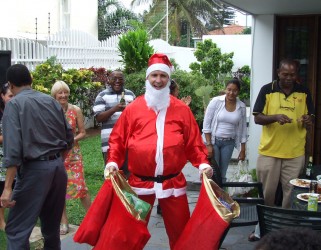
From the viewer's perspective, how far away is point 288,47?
7125 millimetres

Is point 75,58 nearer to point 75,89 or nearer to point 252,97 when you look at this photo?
point 75,89

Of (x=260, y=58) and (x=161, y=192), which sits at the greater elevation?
(x=260, y=58)

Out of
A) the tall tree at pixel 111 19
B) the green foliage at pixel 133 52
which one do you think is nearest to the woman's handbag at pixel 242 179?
the green foliage at pixel 133 52

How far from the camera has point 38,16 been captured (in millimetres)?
19047

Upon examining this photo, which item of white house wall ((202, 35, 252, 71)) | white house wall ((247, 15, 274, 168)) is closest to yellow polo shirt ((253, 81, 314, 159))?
white house wall ((247, 15, 274, 168))

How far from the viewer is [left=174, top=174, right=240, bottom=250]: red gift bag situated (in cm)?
356

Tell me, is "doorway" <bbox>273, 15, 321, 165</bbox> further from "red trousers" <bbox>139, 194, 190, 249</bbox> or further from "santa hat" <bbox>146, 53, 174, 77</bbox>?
"red trousers" <bbox>139, 194, 190, 249</bbox>

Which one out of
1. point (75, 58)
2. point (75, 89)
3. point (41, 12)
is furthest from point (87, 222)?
point (41, 12)

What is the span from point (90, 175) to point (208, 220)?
517cm

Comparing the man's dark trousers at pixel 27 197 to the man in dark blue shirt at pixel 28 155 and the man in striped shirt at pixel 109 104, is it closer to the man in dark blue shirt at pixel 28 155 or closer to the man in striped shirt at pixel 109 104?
the man in dark blue shirt at pixel 28 155

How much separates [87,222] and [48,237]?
0.65 m

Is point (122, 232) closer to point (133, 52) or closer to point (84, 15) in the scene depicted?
point (133, 52)

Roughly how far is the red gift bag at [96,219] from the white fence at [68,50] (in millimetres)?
7187

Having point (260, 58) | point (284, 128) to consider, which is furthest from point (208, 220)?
point (260, 58)
